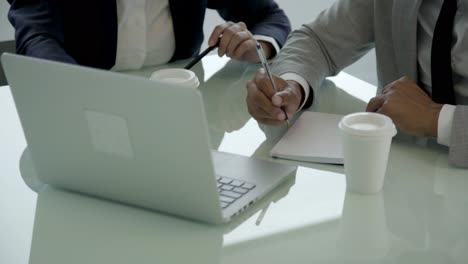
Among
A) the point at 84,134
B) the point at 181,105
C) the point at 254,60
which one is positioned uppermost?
the point at 181,105

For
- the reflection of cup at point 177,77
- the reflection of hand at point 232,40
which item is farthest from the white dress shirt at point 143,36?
the reflection of cup at point 177,77

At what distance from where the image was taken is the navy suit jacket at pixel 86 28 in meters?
2.09

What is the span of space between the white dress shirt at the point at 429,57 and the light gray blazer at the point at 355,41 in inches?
0.8

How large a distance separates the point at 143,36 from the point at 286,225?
104cm

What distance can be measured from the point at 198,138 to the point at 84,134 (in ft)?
0.75

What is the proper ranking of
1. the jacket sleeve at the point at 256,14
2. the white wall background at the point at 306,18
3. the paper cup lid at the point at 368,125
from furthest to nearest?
the white wall background at the point at 306,18
the jacket sleeve at the point at 256,14
the paper cup lid at the point at 368,125

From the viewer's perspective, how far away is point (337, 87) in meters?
1.90

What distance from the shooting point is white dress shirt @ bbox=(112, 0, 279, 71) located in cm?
212

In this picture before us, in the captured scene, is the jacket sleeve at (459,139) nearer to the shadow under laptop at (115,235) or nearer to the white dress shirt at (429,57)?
the white dress shirt at (429,57)

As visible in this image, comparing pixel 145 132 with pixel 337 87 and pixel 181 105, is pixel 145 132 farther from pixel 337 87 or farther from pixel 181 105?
pixel 337 87

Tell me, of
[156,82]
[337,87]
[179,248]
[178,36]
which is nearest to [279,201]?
[179,248]

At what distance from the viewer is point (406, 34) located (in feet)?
5.75

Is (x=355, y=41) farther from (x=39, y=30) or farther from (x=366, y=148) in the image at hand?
(x=39, y=30)

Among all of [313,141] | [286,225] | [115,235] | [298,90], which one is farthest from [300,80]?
[115,235]
